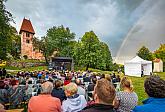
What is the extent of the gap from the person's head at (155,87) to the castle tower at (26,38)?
93.5 metres

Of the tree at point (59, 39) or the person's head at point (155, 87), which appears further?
the tree at point (59, 39)

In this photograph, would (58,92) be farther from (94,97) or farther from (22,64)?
(22,64)

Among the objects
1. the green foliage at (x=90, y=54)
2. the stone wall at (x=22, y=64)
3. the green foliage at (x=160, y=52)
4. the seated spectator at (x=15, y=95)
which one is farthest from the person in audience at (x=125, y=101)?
the green foliage at (x=160, y=52)

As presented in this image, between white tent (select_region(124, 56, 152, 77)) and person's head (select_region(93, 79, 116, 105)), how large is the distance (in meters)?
39.2

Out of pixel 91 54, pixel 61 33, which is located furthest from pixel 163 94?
pixel 61 33

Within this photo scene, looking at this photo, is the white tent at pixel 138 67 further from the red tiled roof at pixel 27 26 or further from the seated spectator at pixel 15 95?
the red tiled roof at pixel 27 26

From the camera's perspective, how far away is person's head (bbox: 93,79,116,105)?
Answer: 2.94m

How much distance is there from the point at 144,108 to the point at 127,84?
2.48m

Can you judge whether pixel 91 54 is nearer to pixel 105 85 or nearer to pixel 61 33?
pixel 61 33

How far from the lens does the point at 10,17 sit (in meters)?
26.0

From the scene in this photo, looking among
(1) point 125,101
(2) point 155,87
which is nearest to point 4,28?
(1) point 125,101

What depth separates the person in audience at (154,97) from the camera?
9.26ft

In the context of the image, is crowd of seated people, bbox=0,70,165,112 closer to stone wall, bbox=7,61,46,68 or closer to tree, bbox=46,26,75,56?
stone wall, bbox=7,61,46,68

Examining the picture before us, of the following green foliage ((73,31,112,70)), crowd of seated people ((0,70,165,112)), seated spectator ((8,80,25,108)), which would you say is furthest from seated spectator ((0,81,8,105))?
green foliage ((73,31,112,70))
